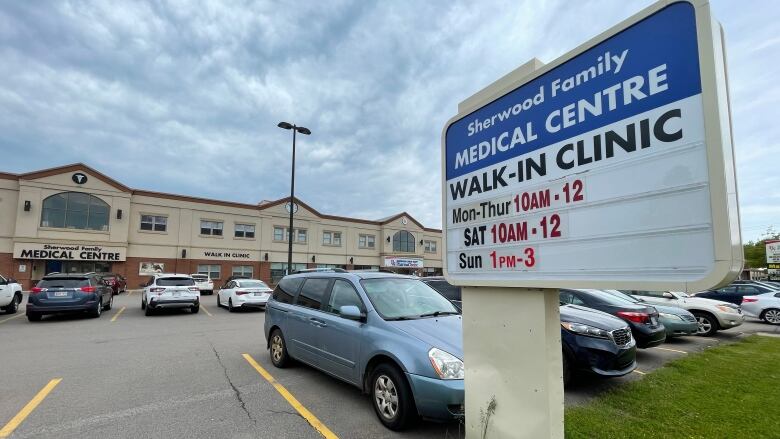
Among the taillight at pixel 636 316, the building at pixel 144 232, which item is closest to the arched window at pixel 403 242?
the building at pixel 144 232

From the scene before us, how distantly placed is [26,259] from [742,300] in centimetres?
4317

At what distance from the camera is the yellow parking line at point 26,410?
4.33 metres

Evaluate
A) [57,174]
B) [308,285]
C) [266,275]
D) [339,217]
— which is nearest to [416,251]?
[339,217]

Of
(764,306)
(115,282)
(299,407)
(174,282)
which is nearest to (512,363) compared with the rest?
(299,407)

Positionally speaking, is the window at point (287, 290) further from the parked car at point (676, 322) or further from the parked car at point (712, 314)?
the parked car at point (712, 314)

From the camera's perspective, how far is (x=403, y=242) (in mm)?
50500

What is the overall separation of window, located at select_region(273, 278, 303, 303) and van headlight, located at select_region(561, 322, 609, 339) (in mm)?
4260

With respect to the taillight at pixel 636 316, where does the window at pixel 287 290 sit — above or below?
above

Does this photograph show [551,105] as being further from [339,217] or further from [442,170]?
[339,217]

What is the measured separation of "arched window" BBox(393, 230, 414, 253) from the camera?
4969cm

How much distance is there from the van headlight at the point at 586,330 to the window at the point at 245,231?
3732 centimetres

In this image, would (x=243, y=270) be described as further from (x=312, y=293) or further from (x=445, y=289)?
(x=312, y=293)

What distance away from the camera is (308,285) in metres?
6.57

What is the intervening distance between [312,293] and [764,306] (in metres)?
16.4
